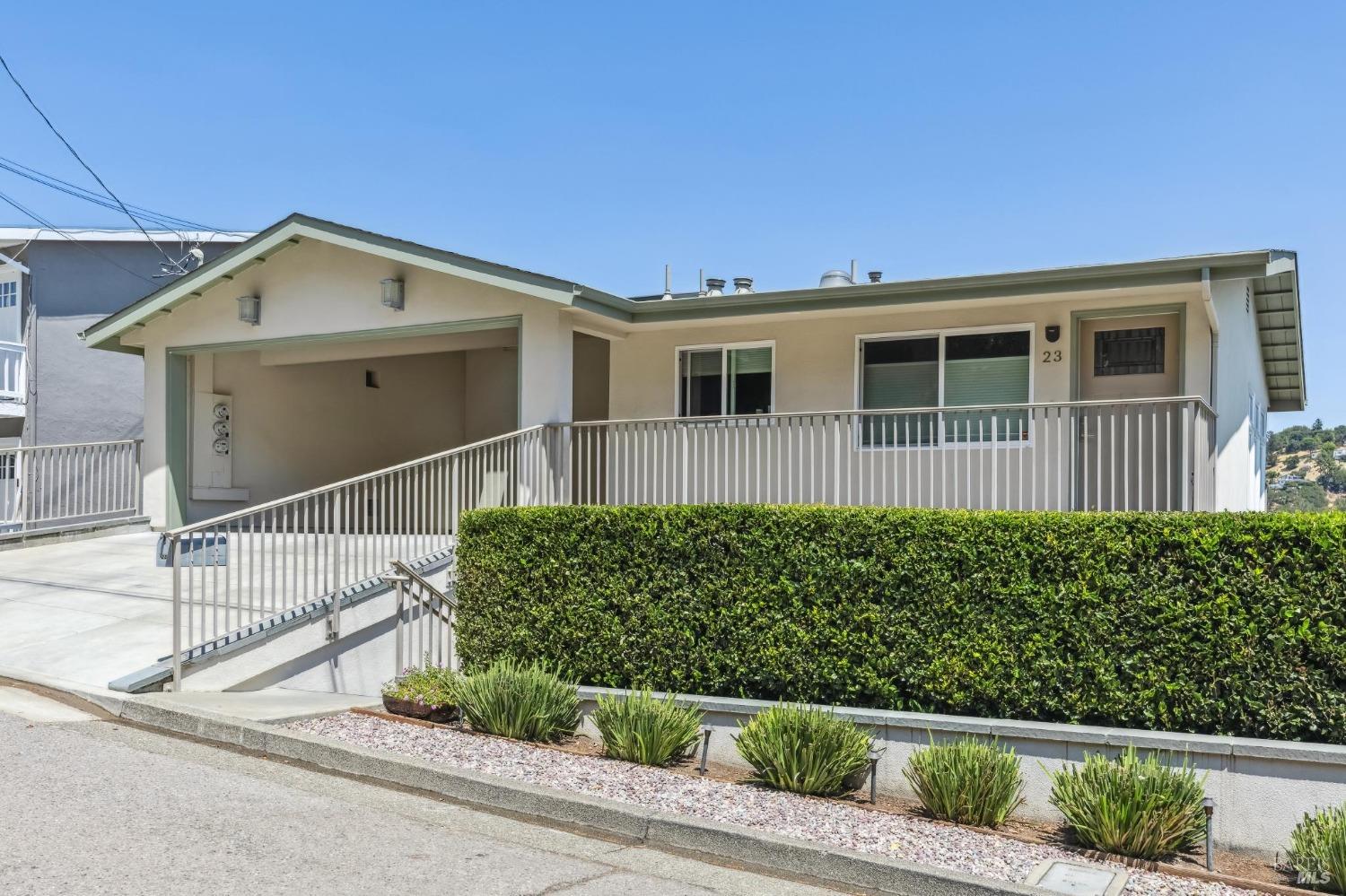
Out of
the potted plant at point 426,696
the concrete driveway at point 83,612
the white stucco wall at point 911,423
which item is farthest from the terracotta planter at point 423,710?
the white stucco wall at point 911,423

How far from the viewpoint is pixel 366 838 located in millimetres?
5535

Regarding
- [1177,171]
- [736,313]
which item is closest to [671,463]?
[736,313]

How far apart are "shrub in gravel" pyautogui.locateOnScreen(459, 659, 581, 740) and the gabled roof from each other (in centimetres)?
486

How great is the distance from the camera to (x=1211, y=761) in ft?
20.3

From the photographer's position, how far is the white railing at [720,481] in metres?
9.03

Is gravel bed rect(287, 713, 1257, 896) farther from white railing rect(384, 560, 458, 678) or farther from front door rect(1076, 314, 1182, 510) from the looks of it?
front door rect(1076, 314, 1182, 510)

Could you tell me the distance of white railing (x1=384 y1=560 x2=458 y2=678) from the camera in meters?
9.20

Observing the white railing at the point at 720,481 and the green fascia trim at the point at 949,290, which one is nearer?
the white railing at the point at 720,481

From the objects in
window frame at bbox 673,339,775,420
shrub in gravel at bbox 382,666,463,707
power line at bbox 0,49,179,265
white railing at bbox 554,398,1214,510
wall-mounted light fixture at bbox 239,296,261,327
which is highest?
power line at bbox 0,49,179,265

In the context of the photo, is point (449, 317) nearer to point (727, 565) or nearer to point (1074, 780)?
point (727, 565)

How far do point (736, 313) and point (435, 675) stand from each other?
5.36 m

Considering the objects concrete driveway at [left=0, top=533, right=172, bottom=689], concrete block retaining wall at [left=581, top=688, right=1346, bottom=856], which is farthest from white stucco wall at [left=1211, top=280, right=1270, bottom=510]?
concrete driveway at [left=0, top=533, right=172, bottom=689]

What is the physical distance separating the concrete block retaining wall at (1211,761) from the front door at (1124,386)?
175 inches

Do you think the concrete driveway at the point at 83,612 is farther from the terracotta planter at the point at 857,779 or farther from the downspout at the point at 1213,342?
the downspout at the point at 1213,342
